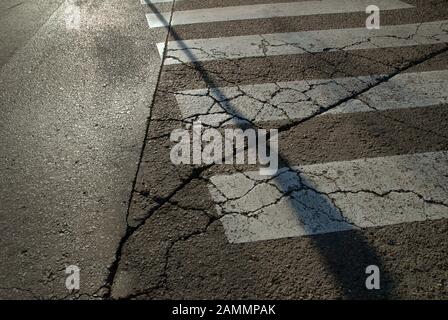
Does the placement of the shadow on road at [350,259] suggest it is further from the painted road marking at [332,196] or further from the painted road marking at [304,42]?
the painted road marking at [304,42]

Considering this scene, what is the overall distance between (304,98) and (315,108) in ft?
0.75

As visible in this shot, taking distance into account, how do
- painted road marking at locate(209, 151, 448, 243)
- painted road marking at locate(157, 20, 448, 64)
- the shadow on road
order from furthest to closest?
painted road marking at locate(157, 20, 448, 64)
painted road marking at locate(209, 151, 448, 243)
the shadow on road

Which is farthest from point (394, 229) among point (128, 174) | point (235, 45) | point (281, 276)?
point (235, 45)

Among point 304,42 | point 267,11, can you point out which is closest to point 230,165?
point 304,42

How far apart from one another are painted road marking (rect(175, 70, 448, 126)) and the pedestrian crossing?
0.01m

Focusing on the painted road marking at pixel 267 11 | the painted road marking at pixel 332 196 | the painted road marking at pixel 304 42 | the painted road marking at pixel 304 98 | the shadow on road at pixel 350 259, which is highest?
the painted road marking at pixel 267 11

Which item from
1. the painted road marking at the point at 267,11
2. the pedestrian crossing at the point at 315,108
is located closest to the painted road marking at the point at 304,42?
the pedestrian crossing at the point at 315,108

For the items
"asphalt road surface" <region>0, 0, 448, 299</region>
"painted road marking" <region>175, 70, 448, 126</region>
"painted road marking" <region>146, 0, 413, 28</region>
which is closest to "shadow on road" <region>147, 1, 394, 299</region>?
"asphalt road surface" <region>0, 0, 448, 299</region>

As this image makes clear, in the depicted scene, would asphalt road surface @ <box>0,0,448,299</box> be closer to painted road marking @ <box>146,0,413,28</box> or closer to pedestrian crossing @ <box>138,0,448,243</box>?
pedestrian crossing @ <box>138,0,448,243</box>

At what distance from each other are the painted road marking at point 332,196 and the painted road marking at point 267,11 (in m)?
3.69

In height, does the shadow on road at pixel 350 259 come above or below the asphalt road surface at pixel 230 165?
below

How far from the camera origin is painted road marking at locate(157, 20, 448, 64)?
5.19 m

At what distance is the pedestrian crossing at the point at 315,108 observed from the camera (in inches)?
119
